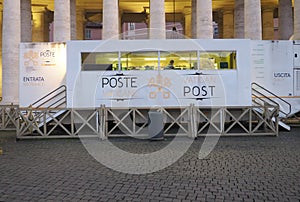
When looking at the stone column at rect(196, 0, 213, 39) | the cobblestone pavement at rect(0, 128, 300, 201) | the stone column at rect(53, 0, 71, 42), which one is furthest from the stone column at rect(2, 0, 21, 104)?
the stone column at rect(196, 0, 213, 39)

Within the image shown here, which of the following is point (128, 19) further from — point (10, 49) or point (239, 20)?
point (10, 49)

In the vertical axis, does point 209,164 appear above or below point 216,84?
below

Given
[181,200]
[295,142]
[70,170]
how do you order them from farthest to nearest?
[295,142]
[70,170]
[181,200]

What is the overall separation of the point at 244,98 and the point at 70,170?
8.43 m

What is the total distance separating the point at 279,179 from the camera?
6320 mm

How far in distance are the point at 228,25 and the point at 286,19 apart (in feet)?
22.0

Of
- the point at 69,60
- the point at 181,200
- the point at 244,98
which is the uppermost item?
the point at 69,60

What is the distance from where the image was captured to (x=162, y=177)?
6641 millimetres

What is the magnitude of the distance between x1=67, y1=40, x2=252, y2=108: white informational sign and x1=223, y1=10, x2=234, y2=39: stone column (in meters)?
22.4

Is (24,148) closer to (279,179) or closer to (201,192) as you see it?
(201,192)

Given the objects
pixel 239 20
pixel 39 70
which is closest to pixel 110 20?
pixel 39 70

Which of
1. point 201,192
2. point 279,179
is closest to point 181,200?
point 201,192

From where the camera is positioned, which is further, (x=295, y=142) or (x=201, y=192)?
(x=295, y=142)

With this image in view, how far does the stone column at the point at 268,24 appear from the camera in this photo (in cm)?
3353
